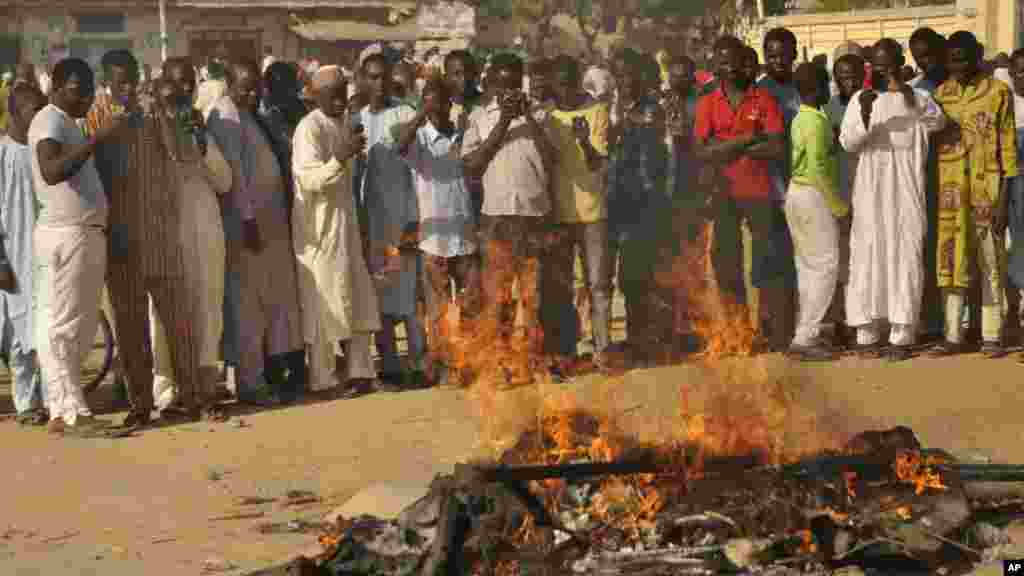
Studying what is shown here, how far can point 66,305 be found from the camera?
34.9 ft

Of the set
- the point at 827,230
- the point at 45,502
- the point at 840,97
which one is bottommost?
the point at 45,502

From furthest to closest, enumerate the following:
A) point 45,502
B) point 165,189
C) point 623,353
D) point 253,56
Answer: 1. point 623,353
2. point 253,56
3. point 165,189
4. point 45,502

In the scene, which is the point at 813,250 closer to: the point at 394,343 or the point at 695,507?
the point at 394,343

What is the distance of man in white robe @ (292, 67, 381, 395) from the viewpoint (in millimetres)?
11453

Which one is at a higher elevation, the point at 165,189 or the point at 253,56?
the point at 253,56

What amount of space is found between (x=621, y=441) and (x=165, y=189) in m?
4.22

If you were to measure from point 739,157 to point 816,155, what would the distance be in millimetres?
493

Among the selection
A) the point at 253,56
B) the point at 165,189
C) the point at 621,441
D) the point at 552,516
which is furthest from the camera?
the point at 253,56

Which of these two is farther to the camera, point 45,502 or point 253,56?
point 253,56

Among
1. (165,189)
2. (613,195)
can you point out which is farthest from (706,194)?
(165,189)

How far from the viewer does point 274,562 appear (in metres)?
7.45

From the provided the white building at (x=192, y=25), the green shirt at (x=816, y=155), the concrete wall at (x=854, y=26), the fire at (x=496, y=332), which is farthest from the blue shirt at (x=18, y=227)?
the white building at (x=192, y=25)

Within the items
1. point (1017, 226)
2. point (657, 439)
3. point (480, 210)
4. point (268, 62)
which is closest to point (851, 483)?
point (657, 439)

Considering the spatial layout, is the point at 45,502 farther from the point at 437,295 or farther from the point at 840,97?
the point at 840,97
